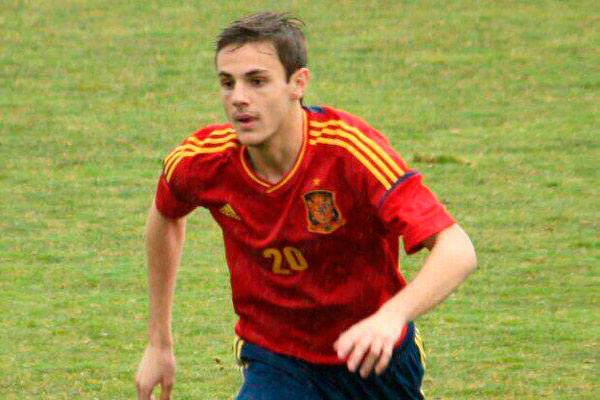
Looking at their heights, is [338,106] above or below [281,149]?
below

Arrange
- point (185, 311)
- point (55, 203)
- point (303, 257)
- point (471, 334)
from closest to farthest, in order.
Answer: point (303, 257)
point (471, 334)
point (185, 311)
point (55, 203)

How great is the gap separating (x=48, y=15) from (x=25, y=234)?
8499mm

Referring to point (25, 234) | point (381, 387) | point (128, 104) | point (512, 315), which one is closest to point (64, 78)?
point (128, 104)

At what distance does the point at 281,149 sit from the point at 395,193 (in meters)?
0.50

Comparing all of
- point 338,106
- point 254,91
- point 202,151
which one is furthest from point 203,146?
point 338,106

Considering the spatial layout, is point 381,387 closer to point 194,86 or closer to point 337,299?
point 337,299

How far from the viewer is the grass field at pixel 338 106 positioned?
8367 mm

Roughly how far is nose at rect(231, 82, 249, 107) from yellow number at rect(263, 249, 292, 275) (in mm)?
527

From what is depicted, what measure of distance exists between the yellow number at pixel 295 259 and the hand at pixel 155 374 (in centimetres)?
60

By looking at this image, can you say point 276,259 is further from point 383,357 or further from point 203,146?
point 383,357

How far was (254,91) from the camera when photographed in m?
4.87

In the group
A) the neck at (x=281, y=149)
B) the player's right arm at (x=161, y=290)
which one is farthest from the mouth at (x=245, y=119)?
the player's right arm at (x=161, y=290)

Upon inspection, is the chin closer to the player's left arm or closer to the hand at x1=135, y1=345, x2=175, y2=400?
the player's left arm

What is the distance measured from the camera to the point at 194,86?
1648 centimetres
